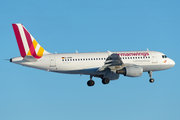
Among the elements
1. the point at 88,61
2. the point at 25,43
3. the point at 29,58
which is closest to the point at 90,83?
the point at 88,61

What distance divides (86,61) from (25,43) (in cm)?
1065

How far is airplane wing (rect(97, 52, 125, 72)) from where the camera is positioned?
46.3 m

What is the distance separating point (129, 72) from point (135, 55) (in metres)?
5.81

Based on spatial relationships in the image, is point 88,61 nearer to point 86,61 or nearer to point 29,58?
point 86,61

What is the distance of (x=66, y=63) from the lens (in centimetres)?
4847

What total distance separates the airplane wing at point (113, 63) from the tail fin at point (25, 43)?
10.9m

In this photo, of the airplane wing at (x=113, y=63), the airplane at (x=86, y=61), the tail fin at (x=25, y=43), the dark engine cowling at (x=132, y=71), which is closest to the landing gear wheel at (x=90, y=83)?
the airplane at (x=86, y=61)

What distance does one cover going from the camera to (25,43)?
47750 mm

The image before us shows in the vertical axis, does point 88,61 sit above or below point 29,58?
above

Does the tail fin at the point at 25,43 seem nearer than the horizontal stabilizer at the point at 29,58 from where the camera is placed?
No

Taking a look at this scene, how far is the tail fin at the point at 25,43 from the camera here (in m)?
47.4

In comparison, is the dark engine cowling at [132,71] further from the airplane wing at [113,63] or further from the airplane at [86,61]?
the airplane wing at [113,63]

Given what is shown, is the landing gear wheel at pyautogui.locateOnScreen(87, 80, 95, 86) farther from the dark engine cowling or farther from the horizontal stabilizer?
the horizontal stabilizer

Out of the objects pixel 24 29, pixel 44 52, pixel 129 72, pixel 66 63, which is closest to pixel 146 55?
pixel 129 72
